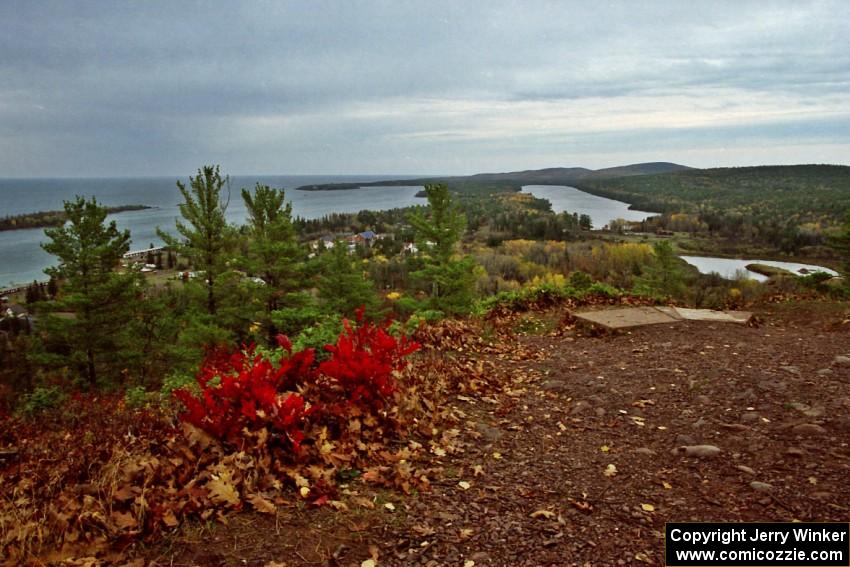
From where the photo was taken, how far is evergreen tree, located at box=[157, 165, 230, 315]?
898 inches

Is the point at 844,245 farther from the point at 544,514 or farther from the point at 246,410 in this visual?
the point at 246,410

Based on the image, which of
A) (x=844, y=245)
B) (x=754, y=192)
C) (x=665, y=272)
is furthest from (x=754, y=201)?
(x=844, y=245)

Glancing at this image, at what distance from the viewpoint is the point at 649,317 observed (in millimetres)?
8844

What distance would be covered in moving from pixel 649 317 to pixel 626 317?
39cm

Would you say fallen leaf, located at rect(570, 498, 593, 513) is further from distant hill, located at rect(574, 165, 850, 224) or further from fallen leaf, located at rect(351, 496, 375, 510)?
distant hill, located at rect(574, 165, 850, 224)

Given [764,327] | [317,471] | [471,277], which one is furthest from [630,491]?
[471,277]

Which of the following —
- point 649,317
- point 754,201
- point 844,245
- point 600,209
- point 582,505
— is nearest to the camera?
point 582,505

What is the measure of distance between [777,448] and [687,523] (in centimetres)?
142

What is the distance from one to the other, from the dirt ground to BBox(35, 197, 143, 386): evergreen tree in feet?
78.5

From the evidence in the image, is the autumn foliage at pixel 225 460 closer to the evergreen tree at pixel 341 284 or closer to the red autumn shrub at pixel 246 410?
the red autumn shrub at pixel 246 410

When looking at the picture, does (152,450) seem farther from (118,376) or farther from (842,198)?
(842,198)

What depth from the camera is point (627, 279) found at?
217ft

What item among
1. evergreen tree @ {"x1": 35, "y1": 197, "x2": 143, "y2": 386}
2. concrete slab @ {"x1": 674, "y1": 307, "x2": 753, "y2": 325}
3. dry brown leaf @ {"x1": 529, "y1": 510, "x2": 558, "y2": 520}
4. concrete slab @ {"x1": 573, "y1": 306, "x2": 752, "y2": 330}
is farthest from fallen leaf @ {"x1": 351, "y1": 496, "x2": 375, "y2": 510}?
evergreen tree @ {"x1": 35, "y1": 197, "x2": 143, "y2": 386}

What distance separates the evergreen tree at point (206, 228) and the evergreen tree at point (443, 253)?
9159mm
